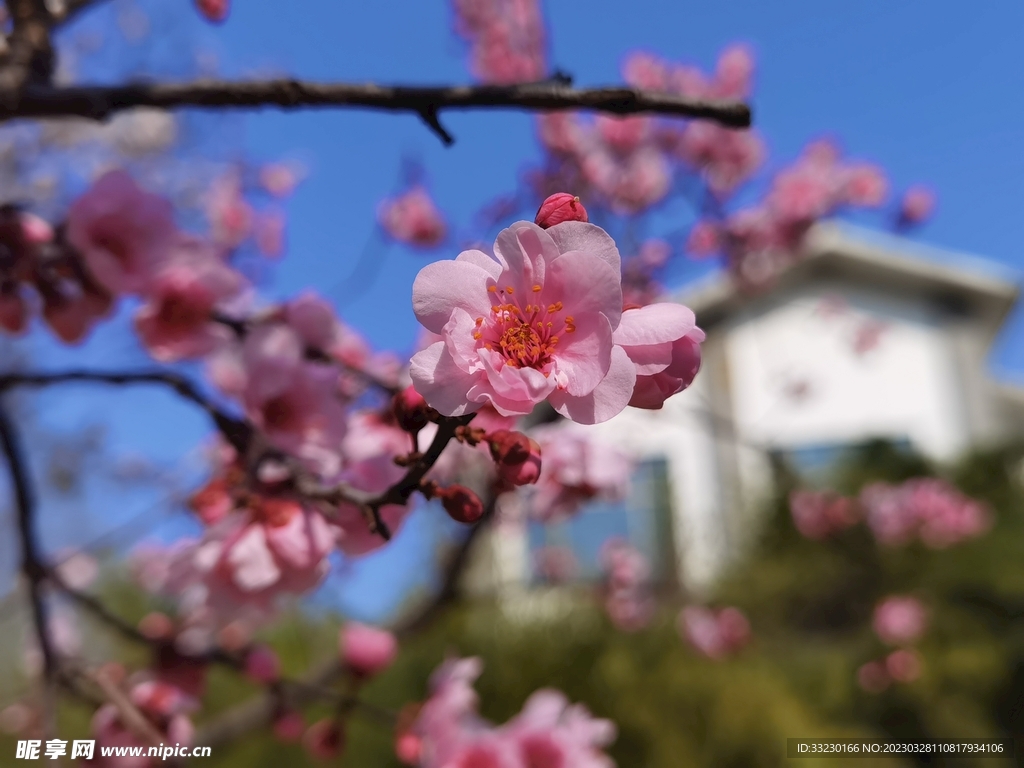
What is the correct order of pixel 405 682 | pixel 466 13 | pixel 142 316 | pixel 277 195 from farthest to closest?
pixel 277 195 < pixel 466 13 < pixel 405 682 < pixel 142 316

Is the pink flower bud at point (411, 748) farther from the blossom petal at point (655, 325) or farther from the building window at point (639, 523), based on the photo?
the building window at point (639, 523)

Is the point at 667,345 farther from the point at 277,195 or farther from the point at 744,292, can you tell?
the point at 277,195

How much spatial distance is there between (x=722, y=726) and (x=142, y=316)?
281cm

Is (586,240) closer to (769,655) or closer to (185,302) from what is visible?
(185,302)

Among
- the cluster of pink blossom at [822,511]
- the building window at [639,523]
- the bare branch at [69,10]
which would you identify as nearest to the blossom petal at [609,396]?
the bare branch at [69,10]

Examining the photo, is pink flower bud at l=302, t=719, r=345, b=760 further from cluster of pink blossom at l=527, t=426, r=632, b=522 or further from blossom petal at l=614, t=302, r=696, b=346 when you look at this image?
blossom petal at l=614, t=302, r=696, b=346

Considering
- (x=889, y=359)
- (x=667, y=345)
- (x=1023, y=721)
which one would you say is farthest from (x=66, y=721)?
(x=889, y=359)

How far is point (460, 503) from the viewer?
53 centimetres

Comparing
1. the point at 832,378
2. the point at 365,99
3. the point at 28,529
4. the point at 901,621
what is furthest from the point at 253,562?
the point at 832,378

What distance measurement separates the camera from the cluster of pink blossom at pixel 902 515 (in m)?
6.03

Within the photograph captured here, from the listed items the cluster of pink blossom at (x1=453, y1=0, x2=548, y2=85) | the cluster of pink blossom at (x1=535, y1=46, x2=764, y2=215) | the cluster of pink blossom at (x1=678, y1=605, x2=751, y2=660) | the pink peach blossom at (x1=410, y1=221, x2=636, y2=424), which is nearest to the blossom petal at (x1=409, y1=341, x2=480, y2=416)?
the pink peach blossom at (x1=410, y1=221, x2=636, y2=424)

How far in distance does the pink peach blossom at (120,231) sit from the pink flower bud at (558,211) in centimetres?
65

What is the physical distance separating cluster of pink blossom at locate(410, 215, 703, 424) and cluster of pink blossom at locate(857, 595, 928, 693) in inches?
206

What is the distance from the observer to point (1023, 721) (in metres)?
4.35
